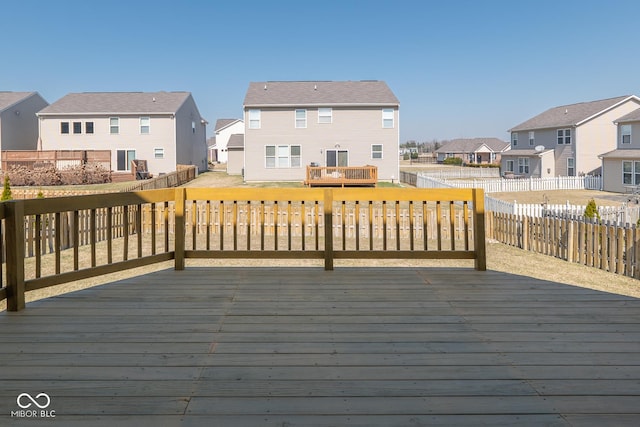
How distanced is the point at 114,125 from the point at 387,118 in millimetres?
21274

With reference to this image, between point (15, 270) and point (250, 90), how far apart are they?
34.6 metres

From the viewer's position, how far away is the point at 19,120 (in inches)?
1622

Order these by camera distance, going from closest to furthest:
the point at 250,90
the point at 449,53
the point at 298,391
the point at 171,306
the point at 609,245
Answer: the point at 298,391
the point at 171,306
the point at 609,245
the point at 250,90
the point at 449,53

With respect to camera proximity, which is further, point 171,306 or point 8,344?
point 171,306

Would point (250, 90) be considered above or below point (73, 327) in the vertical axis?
above

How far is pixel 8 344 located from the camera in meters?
3.82

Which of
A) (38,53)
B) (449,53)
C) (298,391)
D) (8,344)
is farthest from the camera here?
(38,53)

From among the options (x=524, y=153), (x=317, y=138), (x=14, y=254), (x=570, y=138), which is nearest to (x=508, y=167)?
(x=524, y=153)

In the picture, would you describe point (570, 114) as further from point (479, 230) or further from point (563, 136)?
point (479, 230)

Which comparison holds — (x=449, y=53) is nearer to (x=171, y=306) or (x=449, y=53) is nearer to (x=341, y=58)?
(x=341, y=58)

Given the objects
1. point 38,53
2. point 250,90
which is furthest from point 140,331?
point 38,53

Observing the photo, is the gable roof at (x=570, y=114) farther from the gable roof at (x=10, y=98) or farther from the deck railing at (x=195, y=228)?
the gable roof at (x=10, y=98)

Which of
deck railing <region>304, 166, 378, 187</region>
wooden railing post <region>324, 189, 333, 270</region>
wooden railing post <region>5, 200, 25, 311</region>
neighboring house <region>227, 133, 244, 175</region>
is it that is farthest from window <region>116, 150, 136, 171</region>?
wooden railing post <region>5, 200, 25, 311</region>

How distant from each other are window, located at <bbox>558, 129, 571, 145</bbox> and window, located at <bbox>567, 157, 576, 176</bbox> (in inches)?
63.7
